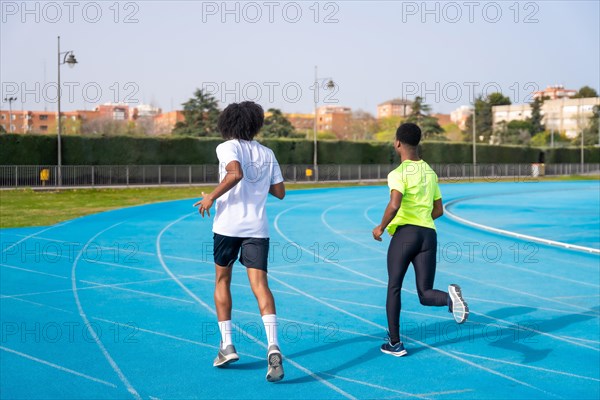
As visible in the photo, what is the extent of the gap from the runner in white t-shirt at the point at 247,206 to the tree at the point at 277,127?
6578cm

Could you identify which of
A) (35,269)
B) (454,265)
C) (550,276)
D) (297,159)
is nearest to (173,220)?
(35,269)

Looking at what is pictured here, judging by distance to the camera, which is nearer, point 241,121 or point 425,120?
point 241,121

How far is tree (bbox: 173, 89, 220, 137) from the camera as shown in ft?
229

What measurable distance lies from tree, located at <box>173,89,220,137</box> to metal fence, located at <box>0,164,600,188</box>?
2586 centimetres

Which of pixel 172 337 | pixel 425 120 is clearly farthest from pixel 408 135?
pixel 425 120

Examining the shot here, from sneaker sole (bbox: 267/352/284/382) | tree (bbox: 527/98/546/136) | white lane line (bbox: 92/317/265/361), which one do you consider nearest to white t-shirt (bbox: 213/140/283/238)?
sneaker sole (bbox: 267/352/284/382)

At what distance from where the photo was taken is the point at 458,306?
16.5 ft

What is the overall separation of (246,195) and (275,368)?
1.25 metres

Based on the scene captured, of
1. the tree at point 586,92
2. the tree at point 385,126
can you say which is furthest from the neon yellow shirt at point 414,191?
the tree at point 586,92

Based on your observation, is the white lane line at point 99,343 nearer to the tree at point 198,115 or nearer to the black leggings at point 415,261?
the black leggings at point 415,261

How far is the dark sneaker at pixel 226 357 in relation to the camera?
4.93 metres

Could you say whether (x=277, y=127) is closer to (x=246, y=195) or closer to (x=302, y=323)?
(x=302, y=323)

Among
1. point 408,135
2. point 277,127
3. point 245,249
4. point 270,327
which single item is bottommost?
point 270,327

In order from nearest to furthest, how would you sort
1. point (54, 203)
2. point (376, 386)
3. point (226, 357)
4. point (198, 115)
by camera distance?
point (376, 386) < point (226, 357) < point (54, 203) < point (198, 115)
